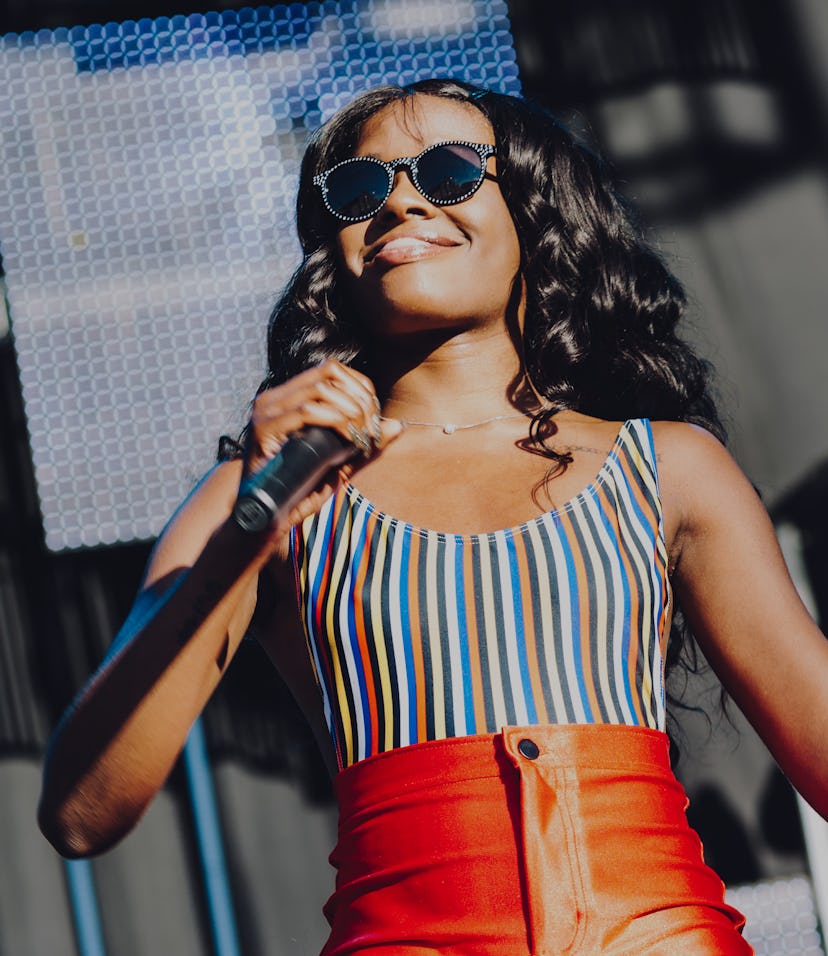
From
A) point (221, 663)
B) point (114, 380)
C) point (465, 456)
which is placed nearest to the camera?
point (221, 663)

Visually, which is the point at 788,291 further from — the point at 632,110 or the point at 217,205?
the point at 217,205

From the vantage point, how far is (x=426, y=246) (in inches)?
68.1

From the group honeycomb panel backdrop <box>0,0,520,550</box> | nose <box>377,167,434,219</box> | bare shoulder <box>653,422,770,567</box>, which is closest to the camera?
bare shoulder <box>653,422,770,567</box>

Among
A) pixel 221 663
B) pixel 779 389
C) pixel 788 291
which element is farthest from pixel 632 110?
pixel 221 663

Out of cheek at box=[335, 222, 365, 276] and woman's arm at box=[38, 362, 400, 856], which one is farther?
cheek at box=[335, 222, 365, 276]

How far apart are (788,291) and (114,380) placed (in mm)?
1450

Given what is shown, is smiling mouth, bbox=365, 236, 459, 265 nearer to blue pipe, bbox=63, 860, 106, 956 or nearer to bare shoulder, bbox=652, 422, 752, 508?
bare shoulder, bbox=652, 422, 752, 508

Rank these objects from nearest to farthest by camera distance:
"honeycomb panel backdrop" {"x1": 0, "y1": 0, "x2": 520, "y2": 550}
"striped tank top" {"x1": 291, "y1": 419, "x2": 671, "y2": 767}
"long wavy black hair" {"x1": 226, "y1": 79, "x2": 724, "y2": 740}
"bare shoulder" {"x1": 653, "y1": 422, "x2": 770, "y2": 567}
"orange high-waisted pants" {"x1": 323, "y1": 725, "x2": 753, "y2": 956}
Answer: "orange high-waisted pants" {"x1": 323, "y1": 725, "x2": 753, "y2": 956}
"striped tank top" {"x1": 291, "y1": 419, "x2": 671, "y2": 767}
"bare shoulder" {"x1": 653, "y1": 422, "x2": 770, "y2": 567}
"long wavy black hair" {"x1": 226, "y1": 79, "x2": 724, "y2": 740}
"honeycomb panel backdrop" {"x1": 0, "y1": 0, "x2": 520, "y2": 550}

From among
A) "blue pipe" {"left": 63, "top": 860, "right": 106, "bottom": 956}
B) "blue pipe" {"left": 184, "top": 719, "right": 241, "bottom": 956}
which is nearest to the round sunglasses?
"blue pipe" {"left": 184, "top": 719, "right": 241, "bottom": 956}

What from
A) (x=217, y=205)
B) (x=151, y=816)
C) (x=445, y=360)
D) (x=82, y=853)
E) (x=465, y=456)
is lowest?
(x=151, y=816)

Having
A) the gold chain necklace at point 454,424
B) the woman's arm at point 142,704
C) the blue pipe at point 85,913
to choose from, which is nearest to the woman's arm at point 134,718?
the woman's arm at point 142,704

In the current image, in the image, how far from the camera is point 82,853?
1422 millimetres

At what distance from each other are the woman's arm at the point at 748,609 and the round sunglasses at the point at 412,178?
45cm

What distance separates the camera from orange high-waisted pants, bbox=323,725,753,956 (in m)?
1.33
